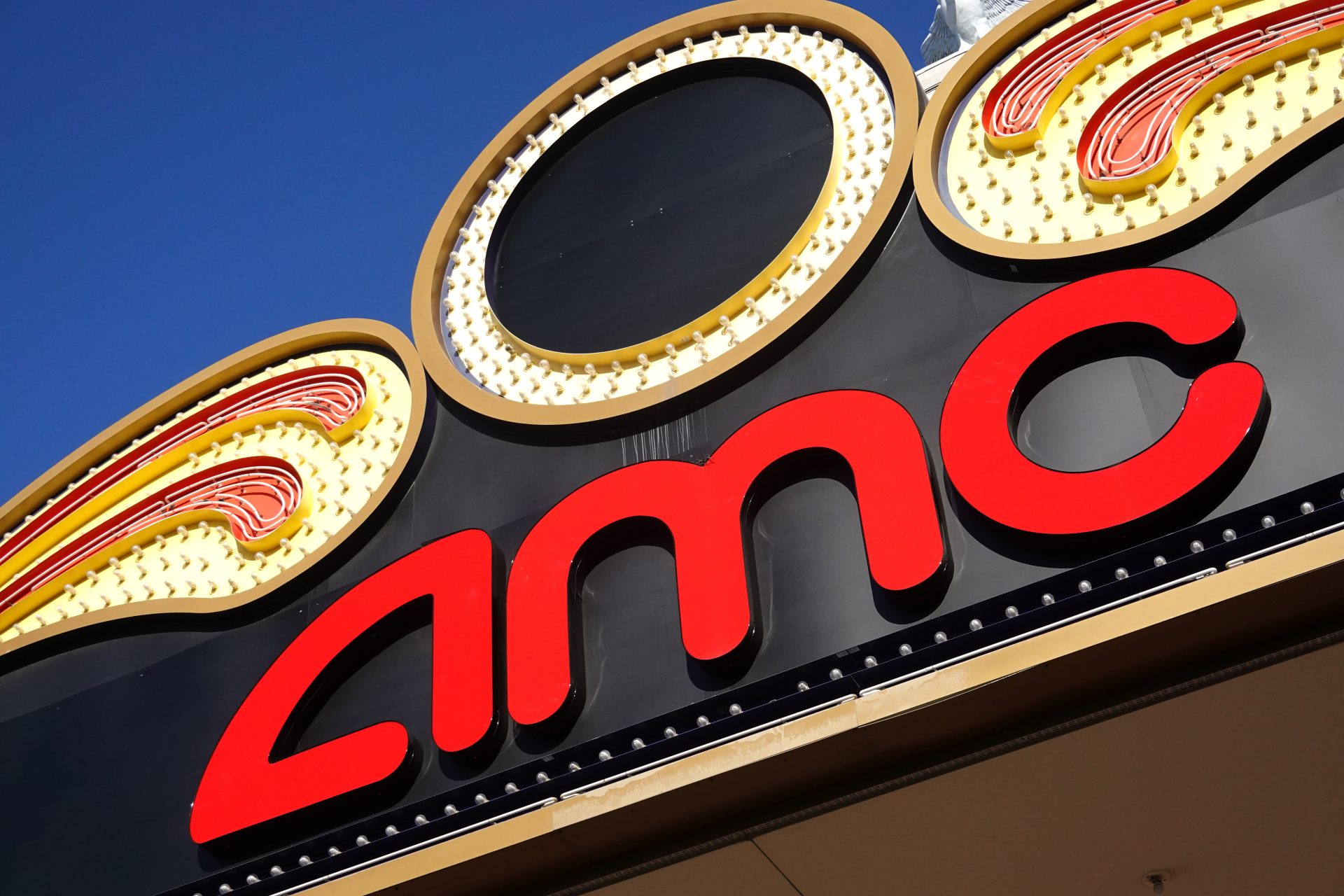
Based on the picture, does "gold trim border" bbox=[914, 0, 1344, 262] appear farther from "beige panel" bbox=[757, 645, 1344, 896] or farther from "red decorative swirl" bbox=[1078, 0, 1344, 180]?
"beige panel" bbox=[757, 645, 1344, 896]

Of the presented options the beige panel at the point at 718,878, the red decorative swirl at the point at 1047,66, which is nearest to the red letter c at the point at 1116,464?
the red decorative swirl at the point at 1047,66

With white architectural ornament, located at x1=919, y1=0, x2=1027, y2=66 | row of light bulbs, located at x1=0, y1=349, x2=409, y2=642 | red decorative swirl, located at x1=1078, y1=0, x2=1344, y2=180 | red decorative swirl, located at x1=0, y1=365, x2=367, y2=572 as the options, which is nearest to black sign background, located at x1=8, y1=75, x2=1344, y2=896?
row of light bulbs, located at x1=0, y1=349, x2=409, y2=642

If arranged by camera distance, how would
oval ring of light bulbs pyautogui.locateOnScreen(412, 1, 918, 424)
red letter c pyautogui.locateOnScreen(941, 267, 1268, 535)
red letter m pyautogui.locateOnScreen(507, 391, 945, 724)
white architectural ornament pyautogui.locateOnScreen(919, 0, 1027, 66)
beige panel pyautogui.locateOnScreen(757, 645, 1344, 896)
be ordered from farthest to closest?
white architectural ornament pyautogui.locateOnScreen(919, 0, 1027, 66), oval ring of light bulbs pyautogui.locateOnScreen(412, 1, 918, 424), red letter m pyautogui.locateOnScreen(507, 391, 945, 724), red letter c pyautogui.locateOnScreen(941, 267, 1268, 535), beige panel pyautogui.locateOnScreen(757, 645, 1344, 896)

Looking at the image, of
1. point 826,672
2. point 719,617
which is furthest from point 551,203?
point 826,672

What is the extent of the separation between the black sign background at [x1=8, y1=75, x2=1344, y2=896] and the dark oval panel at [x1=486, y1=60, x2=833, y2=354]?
2.71 feet

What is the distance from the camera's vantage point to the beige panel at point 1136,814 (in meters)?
5.73

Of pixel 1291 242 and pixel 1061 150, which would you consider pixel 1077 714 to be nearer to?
pixel 1291 242

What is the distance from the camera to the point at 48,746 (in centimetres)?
894

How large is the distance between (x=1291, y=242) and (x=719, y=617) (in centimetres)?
322

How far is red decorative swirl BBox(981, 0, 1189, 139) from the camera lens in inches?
317

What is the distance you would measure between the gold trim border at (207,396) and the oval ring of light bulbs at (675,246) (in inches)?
13.2

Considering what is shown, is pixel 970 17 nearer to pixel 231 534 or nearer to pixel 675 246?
pixel 675 246

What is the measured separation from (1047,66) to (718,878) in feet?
16.1

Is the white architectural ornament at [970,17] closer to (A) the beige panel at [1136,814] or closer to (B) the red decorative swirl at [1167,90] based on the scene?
(B) the red decorative swirl at [1167,90]
